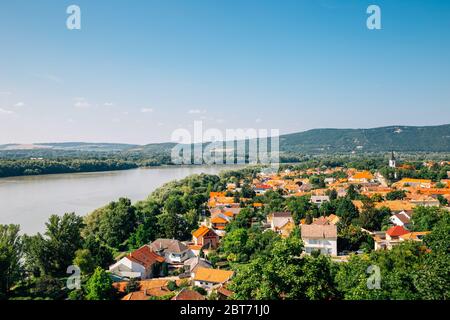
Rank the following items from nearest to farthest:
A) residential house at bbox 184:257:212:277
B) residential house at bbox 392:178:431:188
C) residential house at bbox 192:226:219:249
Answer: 1. residential house at bbox 184:257:212:277
2. residential house at bbox 192:226:219:249
3. residential house at bbox 392:178:431:188

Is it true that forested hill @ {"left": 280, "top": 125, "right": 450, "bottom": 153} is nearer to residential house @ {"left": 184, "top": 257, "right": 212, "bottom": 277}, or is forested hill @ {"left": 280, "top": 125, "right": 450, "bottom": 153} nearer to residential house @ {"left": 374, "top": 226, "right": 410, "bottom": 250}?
residential house @ {"left": 374, "top": 226, "right": 410, "bottom": 250}

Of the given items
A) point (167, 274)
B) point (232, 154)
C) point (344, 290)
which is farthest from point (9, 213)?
point (232, 154)

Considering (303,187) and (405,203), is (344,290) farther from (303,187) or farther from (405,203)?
(303,187)

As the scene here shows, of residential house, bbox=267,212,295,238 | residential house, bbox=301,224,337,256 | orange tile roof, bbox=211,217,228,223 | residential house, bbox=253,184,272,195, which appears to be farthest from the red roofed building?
residential house, bbox=253,184,272,195

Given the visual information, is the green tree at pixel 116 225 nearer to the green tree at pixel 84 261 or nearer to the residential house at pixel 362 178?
the green tree at pixel 84 261

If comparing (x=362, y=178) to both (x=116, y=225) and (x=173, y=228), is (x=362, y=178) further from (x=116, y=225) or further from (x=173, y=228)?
(x=116, y=225)

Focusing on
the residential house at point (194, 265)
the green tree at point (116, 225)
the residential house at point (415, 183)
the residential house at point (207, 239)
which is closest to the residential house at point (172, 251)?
the residential house at point (194, 265)
